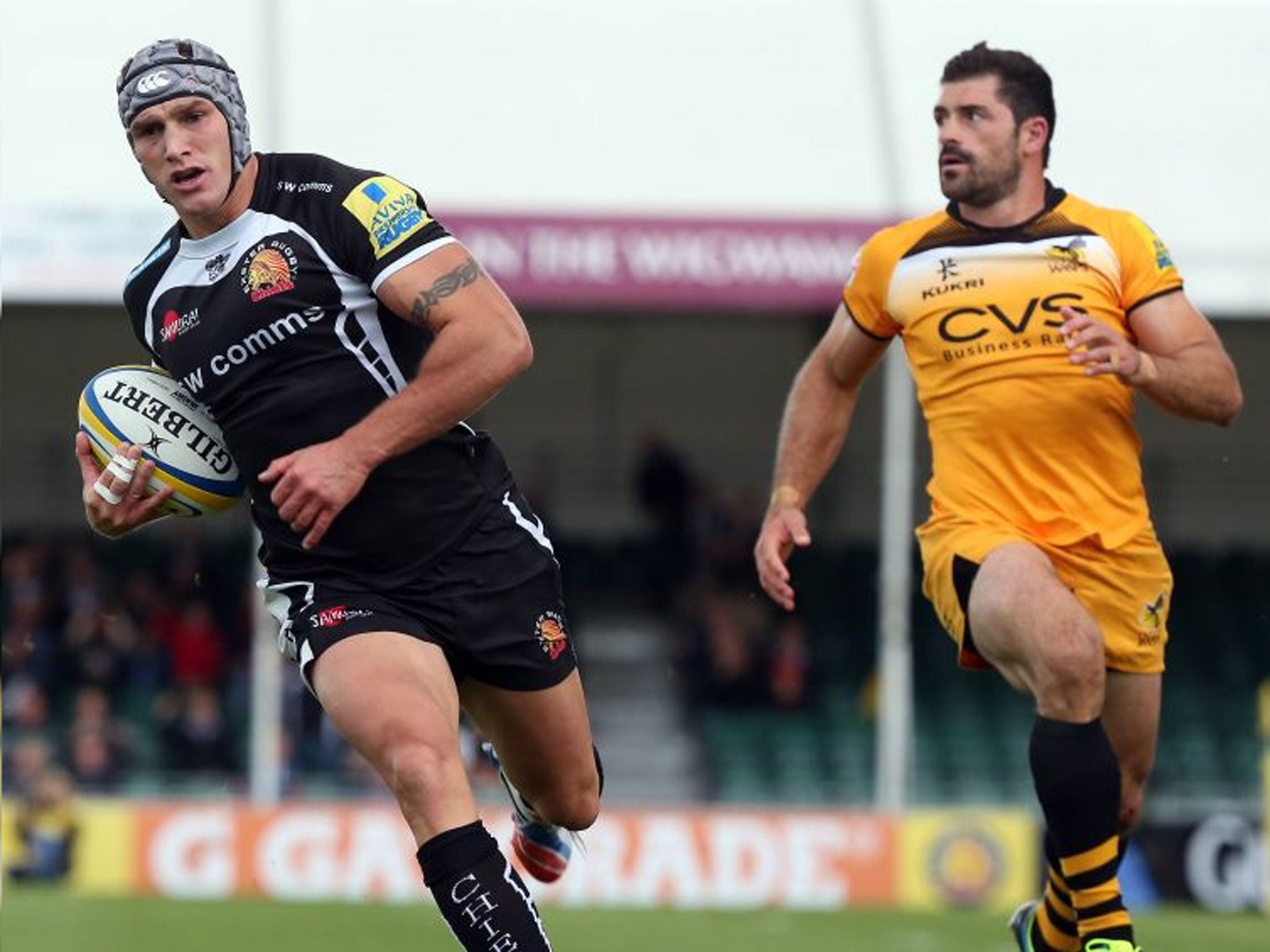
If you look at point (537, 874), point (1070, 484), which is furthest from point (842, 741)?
point (1070, 484)

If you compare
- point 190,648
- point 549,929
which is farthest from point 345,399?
point 190,648

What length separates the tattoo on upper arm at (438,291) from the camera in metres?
6.13

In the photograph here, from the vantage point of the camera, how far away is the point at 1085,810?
647 cm

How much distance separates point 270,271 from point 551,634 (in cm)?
112

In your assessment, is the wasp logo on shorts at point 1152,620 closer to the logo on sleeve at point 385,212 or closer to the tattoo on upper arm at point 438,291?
the tattoo on upper arm at point 438,291

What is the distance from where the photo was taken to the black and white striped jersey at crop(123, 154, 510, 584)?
6234mm

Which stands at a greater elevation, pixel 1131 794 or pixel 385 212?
pixel 385 212

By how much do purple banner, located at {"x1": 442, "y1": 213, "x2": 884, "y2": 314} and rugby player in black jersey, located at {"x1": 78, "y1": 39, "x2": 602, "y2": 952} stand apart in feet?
35.8

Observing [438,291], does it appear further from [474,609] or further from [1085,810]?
[1085,810]

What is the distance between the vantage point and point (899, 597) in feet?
55.9

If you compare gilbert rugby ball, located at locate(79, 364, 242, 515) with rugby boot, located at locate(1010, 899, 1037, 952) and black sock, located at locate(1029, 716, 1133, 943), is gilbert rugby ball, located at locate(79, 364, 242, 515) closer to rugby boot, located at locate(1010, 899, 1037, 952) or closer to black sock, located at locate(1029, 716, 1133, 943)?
black sock, located at locate(1029, 716, 1133, 943)

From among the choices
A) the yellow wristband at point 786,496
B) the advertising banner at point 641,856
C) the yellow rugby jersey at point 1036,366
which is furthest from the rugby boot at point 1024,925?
the advertising banner at point 641,856

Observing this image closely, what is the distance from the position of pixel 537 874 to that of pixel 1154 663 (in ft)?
6.81

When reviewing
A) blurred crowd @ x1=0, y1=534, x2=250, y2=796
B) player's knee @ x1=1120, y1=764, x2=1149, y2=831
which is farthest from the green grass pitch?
player's knee @ x1=1120, y1=764, x2=1149, y2=831
